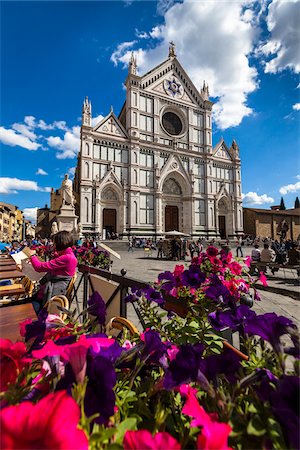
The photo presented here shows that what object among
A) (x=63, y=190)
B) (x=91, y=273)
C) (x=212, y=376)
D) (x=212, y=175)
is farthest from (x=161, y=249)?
(x=212, y=175)

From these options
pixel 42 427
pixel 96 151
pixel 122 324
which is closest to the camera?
pixel 42 427

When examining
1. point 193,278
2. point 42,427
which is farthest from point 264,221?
point 42,427

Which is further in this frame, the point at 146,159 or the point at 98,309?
the point at 146,159

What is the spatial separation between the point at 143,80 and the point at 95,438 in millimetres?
31128

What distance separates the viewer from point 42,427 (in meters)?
0.39

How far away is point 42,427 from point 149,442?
212 mm

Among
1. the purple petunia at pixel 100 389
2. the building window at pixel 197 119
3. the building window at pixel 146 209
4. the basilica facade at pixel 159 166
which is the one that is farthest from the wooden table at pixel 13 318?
the building window at pixel 197 119

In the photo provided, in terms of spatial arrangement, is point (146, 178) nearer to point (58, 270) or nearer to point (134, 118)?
point (134, 118)

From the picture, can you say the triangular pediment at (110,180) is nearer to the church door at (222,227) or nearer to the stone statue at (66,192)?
the stone statue at (66,192)

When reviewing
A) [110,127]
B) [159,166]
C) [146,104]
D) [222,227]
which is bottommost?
[222,227]

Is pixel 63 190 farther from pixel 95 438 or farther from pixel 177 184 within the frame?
pixel 95 438

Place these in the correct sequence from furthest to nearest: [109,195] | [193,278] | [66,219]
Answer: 1. [109,195]
2. [66,219]
3. [193,278]

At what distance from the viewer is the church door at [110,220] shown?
24219 millimetres

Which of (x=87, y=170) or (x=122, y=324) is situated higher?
(x=87, y=170)
